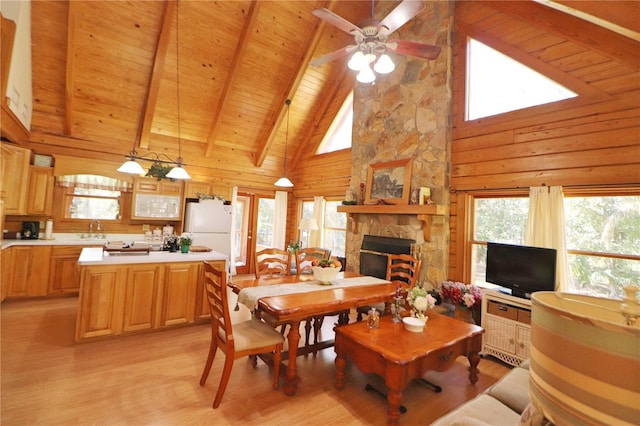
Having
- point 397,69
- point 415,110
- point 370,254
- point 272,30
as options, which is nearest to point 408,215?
point 370,254

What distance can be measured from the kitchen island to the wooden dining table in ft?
3.87

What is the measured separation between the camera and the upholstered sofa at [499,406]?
1500mm

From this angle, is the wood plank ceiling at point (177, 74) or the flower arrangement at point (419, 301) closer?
the flower arrangement at point (419, 301)

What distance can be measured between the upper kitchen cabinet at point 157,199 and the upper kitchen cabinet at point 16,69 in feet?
5.85

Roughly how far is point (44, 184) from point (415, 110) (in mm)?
6209

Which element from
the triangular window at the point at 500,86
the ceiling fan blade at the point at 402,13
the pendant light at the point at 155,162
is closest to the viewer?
the ceiling fan blade at the point at 402,13

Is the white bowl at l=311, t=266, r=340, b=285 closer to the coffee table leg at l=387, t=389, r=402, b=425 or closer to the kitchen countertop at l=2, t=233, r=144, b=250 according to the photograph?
the coffee table leg at l=387, t=389, r=402, b=425

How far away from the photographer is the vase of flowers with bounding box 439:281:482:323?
3580 millimetres

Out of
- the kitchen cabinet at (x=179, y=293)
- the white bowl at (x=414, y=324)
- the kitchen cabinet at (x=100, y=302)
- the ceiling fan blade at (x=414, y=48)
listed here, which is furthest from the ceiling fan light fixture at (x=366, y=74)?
the kitchen cabinet at (x=100, y=302)

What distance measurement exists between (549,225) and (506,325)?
1.17m

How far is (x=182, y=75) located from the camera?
5535 millimetres

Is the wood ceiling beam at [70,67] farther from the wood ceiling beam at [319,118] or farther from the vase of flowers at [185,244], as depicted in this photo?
the wood ceiling beam at [319,118]

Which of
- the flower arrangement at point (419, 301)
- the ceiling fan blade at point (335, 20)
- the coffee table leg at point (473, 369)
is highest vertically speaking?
the ceiling fan blade at point (335, 20)

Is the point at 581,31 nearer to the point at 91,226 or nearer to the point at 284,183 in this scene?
the point at 284,183
